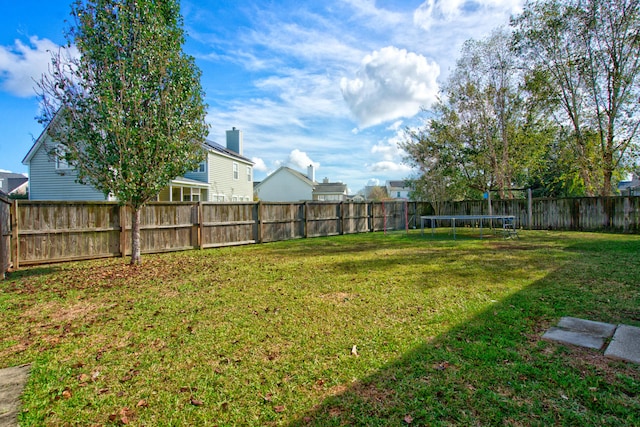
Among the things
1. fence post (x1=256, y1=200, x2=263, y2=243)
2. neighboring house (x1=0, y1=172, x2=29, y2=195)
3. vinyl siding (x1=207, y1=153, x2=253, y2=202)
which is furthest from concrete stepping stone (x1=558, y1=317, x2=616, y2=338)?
neighboring house (x1=0, y1=172, x2=29, y2=195)

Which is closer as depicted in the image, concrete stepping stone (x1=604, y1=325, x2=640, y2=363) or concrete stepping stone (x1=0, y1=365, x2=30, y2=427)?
concrete stepping stone (x1=0, y1=365, x2=30, y2=427)

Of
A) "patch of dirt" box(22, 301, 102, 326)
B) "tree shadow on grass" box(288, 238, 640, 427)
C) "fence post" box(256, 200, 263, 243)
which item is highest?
"fence post" box(256, 200, 263, 243)

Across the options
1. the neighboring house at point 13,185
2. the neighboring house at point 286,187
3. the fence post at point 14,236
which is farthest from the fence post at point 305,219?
the neighboring house at point 13,185

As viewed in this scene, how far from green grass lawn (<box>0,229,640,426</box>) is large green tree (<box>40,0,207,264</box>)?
7.92ft

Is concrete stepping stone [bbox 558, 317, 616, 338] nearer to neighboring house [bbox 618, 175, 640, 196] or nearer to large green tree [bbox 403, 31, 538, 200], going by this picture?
large green tree [bbox 403, 31, 538, 200]

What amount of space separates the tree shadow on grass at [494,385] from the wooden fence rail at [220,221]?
24.0 ft

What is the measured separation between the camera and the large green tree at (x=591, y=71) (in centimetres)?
1319

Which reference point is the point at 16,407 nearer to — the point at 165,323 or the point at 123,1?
the point at 165,323

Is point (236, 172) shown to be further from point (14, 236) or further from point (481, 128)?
point (14, 236)

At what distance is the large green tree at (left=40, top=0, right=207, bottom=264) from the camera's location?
6.53 m

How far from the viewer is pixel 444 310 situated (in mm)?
3914

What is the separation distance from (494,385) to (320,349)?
1423mm

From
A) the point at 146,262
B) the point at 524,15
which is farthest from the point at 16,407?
the point at 524,15

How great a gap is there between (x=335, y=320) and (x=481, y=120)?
56.4ft
